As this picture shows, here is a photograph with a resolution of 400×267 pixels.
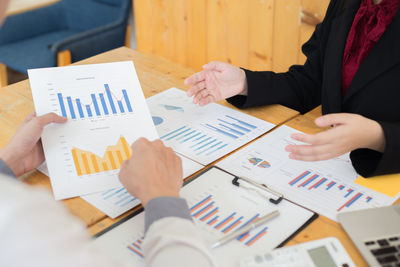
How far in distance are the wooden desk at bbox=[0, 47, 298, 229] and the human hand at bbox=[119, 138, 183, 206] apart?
11 centimetres

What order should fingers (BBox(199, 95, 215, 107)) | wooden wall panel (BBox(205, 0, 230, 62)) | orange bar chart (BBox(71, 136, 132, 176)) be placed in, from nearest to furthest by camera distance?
orange bar chart (BBox(71, 136, 132, 176)), fingers (BBox(199, 95, 215, 107)), wooden wall panel (BBox(205, 0, 230, 62))

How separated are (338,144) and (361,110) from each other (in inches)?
11.6

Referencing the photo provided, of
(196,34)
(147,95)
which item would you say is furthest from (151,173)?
(196,34)

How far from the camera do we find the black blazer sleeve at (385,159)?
979 mm

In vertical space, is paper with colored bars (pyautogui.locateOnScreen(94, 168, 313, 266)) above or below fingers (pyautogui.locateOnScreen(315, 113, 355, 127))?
below

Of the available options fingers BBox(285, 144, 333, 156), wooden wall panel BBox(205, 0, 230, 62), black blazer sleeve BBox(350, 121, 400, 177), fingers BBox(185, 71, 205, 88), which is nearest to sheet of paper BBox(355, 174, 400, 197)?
black blazer sleeve BBox(350, 121, 400, 177)

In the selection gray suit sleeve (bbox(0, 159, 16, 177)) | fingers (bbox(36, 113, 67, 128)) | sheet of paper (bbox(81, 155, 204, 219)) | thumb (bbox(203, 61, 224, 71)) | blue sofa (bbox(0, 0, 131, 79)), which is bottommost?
blue sofa (bbox(0, 0, 131, 79))

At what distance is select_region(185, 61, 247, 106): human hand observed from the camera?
4.17 ft

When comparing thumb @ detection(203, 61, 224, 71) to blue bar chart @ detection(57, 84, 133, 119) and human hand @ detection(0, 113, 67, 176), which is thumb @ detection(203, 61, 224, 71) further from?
human hand @ detection(0, 113, 67, 176)

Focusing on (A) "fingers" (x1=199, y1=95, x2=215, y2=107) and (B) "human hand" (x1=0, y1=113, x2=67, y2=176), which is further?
(A) "fingers" (x1=199, y1=95, x2=215, y2=107)

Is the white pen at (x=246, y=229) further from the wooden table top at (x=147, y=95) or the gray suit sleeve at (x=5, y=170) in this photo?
the gray suit sleeve at (x=5, y=170)

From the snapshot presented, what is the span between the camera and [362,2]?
1216 mm

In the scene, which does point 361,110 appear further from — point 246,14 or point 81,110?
point 246,14

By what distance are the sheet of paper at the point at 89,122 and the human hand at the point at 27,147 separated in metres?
0.02
